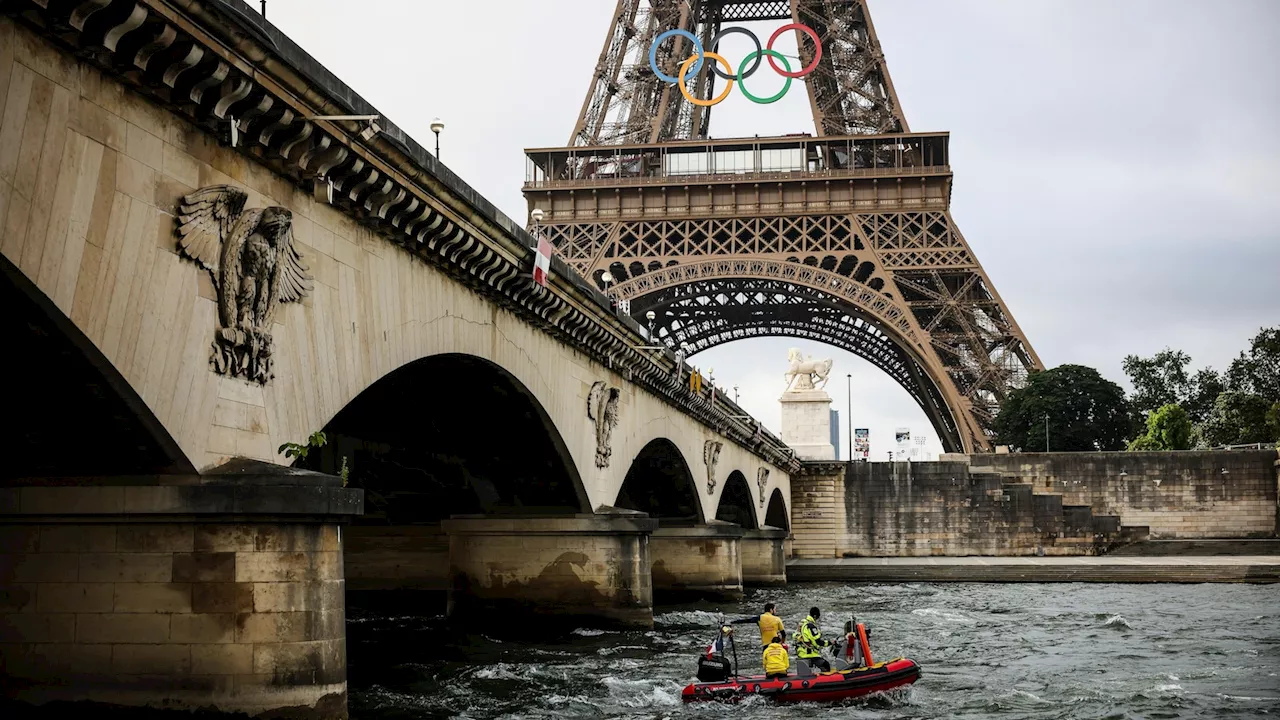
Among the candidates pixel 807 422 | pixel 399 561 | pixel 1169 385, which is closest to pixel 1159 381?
pixel 1169 385

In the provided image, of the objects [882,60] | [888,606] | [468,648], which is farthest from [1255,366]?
[468,648]

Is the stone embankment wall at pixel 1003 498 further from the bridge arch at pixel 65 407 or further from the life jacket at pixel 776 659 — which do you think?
the bridge arch at pixel 65 407

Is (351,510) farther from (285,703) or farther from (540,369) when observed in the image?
(540,369)

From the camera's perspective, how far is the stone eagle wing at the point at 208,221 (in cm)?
1248

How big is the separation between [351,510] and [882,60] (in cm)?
7245

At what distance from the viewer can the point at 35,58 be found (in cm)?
1042

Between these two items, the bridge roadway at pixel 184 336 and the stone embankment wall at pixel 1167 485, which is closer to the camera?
the bridge roadway at pixel 184 336

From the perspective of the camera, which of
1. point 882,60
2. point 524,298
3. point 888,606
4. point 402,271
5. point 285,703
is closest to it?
point 285,703

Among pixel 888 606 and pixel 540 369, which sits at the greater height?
pixel 540 369

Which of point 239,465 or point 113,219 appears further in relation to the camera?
point 239,465

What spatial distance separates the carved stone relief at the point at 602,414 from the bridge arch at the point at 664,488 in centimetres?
848

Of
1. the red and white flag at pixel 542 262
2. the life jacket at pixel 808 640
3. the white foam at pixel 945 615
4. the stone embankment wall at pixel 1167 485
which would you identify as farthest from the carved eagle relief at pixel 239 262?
the stone embankment wall at pixel 1167 485

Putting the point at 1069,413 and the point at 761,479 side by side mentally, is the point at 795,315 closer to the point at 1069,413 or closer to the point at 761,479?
the point at 1069,413

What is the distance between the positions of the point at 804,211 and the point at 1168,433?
31026mm
